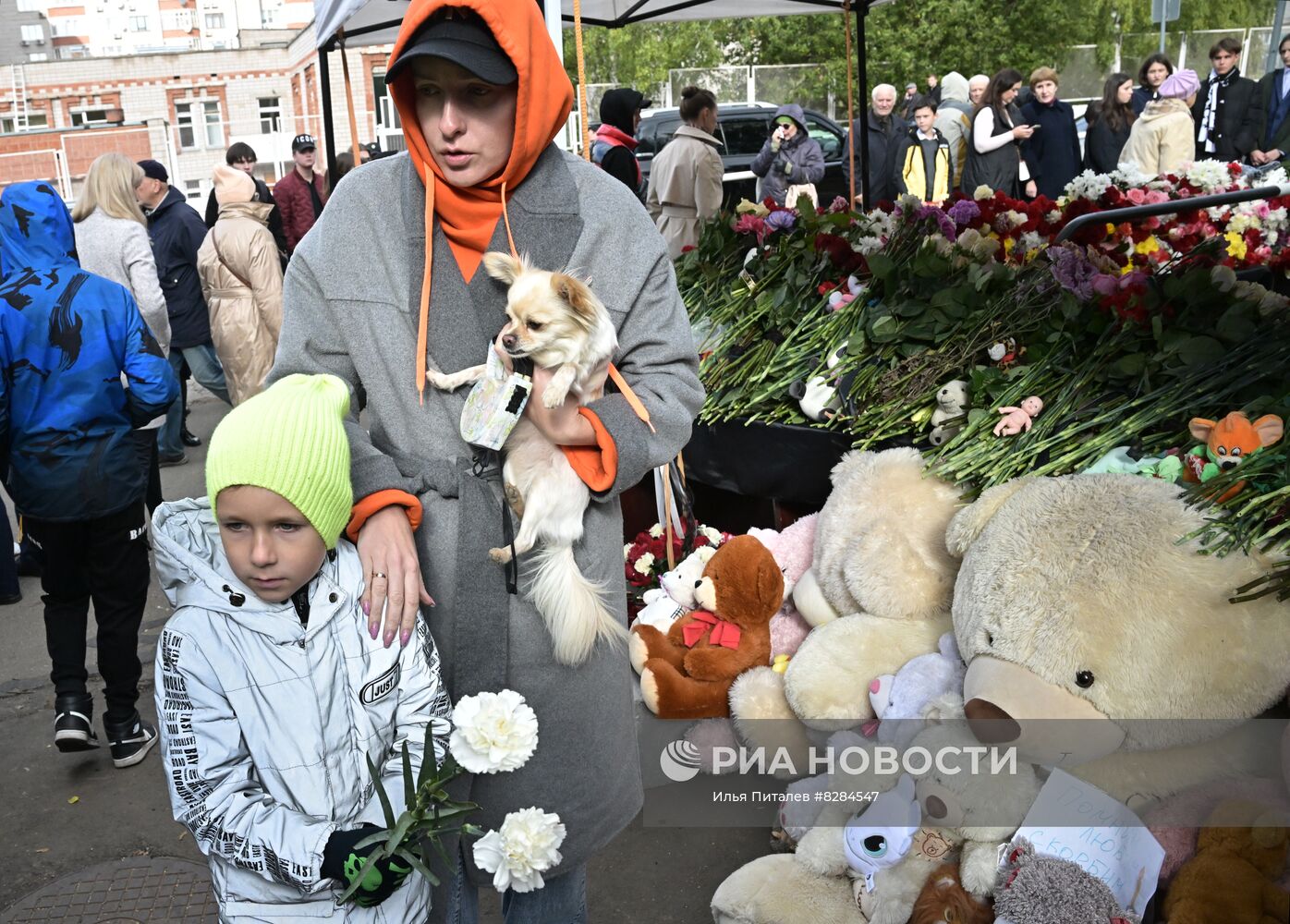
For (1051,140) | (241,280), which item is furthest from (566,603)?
(1051,140)

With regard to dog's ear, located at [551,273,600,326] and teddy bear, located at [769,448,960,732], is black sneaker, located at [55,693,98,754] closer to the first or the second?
teddy bear, located at [769,448,960,732]

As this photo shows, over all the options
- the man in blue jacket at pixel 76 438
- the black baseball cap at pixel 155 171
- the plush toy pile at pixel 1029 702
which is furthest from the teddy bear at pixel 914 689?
the black baseball cap at pixel 155 171

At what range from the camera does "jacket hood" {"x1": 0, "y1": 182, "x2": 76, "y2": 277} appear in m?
3.60

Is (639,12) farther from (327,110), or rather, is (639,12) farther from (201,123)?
(201,123)

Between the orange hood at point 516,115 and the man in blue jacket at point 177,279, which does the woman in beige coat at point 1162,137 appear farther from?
the orange hood at point 516,115

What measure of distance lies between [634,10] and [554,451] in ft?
19.4

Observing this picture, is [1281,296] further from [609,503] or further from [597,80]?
[597,80]

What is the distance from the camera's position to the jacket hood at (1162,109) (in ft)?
28.8

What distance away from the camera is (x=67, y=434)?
3.62 metres

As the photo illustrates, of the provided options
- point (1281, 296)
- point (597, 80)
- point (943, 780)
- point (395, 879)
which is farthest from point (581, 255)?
point (597, 80)

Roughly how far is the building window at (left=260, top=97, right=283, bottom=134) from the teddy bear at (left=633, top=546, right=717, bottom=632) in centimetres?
4376

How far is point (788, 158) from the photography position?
1015 centimetres

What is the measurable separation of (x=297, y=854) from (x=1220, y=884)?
163 cm

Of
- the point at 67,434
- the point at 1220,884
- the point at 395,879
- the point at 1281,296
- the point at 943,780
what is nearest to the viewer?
the point at 395,879
